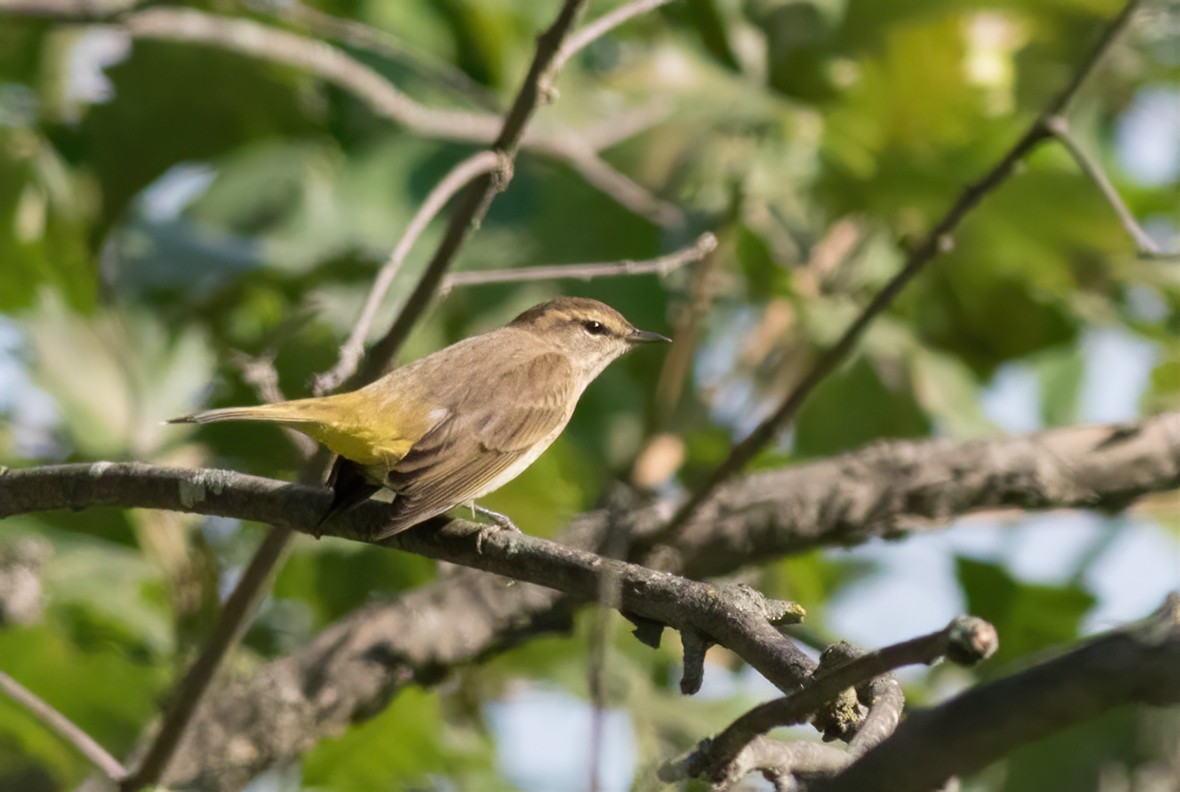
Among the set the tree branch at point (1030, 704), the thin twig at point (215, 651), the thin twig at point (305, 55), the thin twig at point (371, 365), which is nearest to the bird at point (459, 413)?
the thin twig at point (371, 365)

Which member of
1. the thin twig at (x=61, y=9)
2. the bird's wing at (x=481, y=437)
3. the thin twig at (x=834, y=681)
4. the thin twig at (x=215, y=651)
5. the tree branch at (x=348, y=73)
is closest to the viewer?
the thin twig at (x=834, y=681)

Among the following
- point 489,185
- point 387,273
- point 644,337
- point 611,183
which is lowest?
point 387,273

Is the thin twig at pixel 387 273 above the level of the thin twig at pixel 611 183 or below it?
below

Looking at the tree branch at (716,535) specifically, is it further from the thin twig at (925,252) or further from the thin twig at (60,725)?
the thin twig at (60,725)

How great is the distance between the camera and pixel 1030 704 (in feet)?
4.42

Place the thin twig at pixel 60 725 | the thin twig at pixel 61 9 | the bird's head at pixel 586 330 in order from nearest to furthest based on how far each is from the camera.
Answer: the thin twig at pixel 60 725 → the thin twig at pixel 61 9 → the bird's head at pixel 586 330

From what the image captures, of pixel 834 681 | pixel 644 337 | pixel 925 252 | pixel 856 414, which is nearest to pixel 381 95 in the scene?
pixel 644 337

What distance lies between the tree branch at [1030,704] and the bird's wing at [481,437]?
1.72 meters

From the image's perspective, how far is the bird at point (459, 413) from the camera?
10.6ft

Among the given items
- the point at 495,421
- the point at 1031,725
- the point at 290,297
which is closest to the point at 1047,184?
the point at 495,421

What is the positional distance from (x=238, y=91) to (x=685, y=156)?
1.72 metres

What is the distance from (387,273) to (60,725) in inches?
56.6

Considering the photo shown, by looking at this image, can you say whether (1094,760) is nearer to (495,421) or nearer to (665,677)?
(495,421)

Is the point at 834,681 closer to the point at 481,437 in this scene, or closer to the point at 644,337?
the point at 481,437
